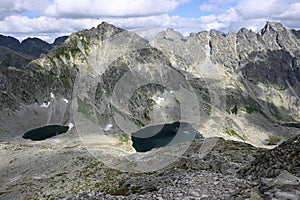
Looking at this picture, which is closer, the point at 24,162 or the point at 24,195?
the point at 24,195

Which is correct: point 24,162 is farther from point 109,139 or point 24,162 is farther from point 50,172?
point 109,139

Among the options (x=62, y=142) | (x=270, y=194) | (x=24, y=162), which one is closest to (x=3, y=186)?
(x=24, y=162)

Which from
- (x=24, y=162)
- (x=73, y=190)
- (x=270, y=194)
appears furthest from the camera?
(x=24, y=162)

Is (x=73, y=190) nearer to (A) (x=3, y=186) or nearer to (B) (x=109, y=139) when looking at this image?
(A) (x=3, y=186)

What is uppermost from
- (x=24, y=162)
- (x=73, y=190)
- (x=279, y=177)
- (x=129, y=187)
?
(x=279, y=177)

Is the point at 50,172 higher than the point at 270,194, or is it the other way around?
the point at 270,194

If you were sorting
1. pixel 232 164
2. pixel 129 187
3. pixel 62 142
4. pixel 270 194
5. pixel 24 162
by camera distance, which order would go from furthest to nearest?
pixel 62 142
pixel 24 162
pixel 232 164
pixel 129 187
pixel 270 194

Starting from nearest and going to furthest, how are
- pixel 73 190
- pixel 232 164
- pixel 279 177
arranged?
pixel 279 177 → pixel 232 164 → pixel 73 190

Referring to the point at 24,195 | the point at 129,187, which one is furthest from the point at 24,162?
the point at 129,187

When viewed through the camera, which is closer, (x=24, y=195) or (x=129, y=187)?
(x=129, y=187)
